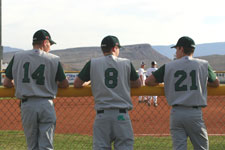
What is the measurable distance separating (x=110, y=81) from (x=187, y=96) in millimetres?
854

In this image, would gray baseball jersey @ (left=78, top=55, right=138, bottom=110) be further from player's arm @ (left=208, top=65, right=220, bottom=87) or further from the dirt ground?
the dirt ground

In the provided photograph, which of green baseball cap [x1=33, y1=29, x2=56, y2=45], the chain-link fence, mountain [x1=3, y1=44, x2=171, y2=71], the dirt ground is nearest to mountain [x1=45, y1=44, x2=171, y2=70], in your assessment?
mountain [x1=3, y1=44, x2=171, y2=71]

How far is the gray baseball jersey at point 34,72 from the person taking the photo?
432 centimetres

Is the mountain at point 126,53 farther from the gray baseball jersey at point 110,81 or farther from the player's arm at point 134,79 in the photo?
the gray baseball jersey at point 110,81

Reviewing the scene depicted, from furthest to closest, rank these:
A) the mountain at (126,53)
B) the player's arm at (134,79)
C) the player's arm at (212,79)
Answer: the mountain at (126,53)
the player's arm at (212,79)
the player's arm at (134,79)

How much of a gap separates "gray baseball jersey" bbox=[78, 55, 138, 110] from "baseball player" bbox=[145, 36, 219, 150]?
50 centimetres

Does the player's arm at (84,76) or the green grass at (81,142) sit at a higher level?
the player's arm at (84,76)

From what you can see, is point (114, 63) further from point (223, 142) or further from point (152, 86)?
point (223, 142)

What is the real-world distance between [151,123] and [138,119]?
0.98 metres

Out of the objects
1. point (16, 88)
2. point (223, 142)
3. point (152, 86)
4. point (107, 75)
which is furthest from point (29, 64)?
point (223, 142)

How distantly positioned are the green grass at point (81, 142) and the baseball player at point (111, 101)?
11.4 ft

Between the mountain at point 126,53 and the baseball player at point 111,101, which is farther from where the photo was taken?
the mountain at point 126,53

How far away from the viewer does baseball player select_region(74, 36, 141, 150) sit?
4215 millimetres

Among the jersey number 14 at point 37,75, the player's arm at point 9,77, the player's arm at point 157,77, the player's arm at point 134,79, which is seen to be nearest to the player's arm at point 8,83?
the player's arm at point 9,77
